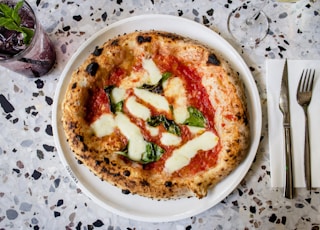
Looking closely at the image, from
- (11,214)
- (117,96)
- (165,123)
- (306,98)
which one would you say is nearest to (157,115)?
(165,123)

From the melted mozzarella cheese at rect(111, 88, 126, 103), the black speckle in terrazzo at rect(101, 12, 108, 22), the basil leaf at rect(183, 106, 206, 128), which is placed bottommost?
the basil leaf at rect(183, 106, 206, 128)

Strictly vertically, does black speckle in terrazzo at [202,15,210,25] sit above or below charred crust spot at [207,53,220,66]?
above

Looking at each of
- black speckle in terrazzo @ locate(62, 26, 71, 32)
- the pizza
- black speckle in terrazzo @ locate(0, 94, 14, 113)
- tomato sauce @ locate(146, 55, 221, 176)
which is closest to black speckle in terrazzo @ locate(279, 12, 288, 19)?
the pizza

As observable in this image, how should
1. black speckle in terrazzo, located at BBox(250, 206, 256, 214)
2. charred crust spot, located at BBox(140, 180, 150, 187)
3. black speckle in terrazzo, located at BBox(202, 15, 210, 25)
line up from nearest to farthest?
charred crust spot, located at BBox(140, 180, 150, 187)
black speckle in terrazzo, located at BBox(250, 206, 256, 214)
black speckle in terrazzo, located at BBox(202, 15, 210, 25)

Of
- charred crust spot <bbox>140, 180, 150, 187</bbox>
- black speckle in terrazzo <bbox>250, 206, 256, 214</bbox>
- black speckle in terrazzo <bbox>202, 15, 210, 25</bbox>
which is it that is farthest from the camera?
black speckle in terrazzo <bbox>202, 15, 210, 25</bbox>

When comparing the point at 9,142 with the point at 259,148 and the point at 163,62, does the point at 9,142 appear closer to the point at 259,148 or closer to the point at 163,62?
the point at 163,62

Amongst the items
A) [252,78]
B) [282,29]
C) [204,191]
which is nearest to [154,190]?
[204,191]

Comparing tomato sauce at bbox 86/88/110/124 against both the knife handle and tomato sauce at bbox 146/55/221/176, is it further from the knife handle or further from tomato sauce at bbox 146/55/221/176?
the knife handle
